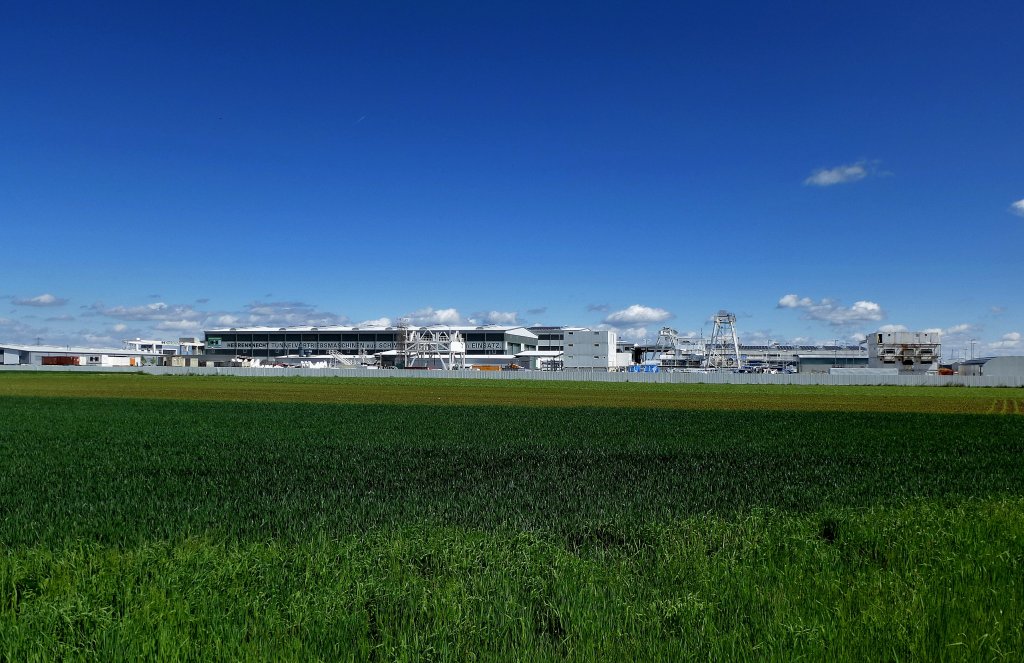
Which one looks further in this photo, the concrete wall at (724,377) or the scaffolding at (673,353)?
the scaffolding at (673,353)

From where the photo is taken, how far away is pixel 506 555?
350 inches

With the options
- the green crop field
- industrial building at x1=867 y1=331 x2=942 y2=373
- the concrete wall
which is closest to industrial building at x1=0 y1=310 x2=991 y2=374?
industrial building at x1=867 y1=331 x2=942 y2=373

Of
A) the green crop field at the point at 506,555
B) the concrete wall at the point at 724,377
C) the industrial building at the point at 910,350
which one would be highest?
the industrial building at the point at 910,350

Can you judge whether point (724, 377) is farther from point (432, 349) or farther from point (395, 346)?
point (395, 346)

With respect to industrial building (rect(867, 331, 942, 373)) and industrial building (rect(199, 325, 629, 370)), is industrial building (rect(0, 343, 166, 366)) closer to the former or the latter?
industrial building (rect(199, 325, 629, 370))

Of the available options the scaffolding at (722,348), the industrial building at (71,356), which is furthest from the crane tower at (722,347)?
the industrial building at (71,356)

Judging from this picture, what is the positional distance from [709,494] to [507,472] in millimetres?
5027

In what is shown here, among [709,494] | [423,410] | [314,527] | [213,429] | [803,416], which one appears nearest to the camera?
[314,527]

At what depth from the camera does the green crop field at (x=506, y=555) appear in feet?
21.3

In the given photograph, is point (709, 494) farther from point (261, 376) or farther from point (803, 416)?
point (261, 376)

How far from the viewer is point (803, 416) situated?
35469 millimetres

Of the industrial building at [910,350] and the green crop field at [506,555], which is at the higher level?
the industrial building at [910,350]

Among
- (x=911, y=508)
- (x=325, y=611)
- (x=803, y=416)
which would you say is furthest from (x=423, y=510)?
(x=803, y=416)

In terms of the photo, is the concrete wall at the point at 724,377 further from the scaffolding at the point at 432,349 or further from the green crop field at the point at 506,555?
the green crop field at the point at 506,555
